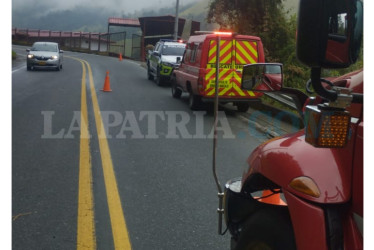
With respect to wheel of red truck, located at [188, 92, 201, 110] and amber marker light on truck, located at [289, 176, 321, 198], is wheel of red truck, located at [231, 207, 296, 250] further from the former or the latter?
wheel of red truck, located at [188, 92, 201, 110]

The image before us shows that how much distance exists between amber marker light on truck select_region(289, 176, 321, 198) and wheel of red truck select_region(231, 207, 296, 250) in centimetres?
28

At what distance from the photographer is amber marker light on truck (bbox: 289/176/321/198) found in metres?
2.01

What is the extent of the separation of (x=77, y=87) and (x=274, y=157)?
623 inches

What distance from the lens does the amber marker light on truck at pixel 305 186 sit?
201 centimetres

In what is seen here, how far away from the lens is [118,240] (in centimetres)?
419

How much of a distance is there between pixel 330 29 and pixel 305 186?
2.42ft

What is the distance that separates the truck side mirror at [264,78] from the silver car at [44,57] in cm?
2380

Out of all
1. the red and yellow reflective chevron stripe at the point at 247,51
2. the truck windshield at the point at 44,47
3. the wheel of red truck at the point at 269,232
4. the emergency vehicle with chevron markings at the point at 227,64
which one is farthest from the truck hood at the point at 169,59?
the wheel of red truck at the point at 269,232

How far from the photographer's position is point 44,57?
2512 cm

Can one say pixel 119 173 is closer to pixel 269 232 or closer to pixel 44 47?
pixel 269 232

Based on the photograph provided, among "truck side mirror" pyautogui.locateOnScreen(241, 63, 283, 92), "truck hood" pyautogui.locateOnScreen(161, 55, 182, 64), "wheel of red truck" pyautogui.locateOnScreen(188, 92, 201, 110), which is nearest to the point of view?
"truck side mirror" pyautogui.locateOnScreen(241, 63, 283, 92)

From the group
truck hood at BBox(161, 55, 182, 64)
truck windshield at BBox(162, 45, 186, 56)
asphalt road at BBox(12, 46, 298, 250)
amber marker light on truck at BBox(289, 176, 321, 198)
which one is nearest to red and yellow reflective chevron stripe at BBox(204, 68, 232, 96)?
asphalt road at BBox(12, 46, 298, 250)

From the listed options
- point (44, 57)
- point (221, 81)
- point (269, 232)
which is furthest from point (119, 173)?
point (44, 57)

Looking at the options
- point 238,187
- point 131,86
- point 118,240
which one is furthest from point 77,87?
point 238,187
